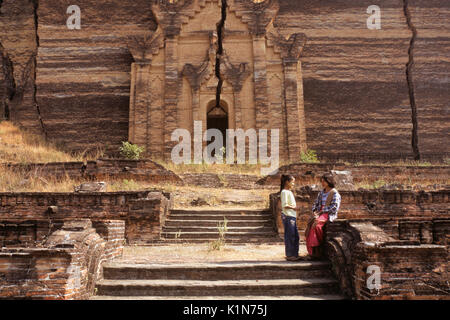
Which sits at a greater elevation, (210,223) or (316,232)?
(316,232)

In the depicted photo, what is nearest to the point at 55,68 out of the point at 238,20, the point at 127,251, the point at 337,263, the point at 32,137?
the point at 32,137

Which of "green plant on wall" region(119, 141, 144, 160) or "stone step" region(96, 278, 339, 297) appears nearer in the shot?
"stone step" region(96, 278, 339, 297)

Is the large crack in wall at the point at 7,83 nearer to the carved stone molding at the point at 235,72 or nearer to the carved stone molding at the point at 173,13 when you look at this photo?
the carved stone molding at the point at 173,13

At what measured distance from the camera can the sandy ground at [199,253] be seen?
5.82 metres

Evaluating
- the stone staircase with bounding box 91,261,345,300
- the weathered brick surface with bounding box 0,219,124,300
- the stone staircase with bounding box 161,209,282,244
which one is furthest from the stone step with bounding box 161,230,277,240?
the weathered brick surface with bounding box 0,219,124,300

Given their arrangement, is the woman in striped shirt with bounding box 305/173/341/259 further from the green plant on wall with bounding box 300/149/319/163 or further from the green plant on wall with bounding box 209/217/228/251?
the green plant on wall with bounding box 300/149/319/163

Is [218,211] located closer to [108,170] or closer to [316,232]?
[316,232]

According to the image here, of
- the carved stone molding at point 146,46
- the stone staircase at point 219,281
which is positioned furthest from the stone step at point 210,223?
the carved stone molding at point 146,46

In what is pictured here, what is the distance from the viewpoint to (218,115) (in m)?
18.9

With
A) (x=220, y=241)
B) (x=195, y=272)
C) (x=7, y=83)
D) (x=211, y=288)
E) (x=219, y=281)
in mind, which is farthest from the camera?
(x=7, y=83)

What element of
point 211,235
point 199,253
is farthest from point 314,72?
point 199,253

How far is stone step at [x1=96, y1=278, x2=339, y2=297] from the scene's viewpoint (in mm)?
4688

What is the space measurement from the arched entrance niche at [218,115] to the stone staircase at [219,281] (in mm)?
13237

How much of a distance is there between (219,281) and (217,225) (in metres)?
3.73
